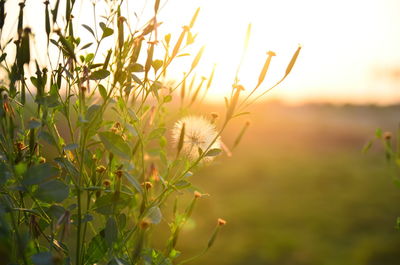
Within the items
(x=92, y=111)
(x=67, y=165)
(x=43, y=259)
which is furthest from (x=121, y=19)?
(x=43, y=259)

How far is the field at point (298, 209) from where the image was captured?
512 centimetres

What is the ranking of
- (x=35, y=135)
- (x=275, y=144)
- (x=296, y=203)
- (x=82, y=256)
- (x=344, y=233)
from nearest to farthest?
(x=35, y=135) → (x=82, y=256) → (x=344, y=233) → (x=296, y=203) → (x=275, y=144)

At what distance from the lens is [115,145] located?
0.72m

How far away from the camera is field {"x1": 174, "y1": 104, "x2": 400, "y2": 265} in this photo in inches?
202

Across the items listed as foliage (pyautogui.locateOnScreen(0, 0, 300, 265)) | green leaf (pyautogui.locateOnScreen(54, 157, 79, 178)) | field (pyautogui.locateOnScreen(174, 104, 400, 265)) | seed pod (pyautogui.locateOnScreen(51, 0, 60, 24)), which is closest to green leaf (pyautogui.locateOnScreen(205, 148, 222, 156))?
foliage (pyautogui.locateOnScreen(0, 0, 300, 265))

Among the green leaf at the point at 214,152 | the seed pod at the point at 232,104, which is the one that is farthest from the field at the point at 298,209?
the seed pod at the point at 232,104

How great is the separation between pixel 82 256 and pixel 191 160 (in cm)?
29

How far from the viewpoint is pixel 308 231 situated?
229 inches

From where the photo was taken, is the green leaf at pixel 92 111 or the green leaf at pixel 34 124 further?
the green leaf at pixel 92 111

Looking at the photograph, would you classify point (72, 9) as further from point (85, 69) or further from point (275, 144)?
point (275, 144)

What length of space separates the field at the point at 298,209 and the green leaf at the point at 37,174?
4.13 meters

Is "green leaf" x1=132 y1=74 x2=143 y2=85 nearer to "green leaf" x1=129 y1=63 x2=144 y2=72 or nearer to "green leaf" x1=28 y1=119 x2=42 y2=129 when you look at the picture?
"green leaf" x1=129 y1=63 x2=144 y2=72

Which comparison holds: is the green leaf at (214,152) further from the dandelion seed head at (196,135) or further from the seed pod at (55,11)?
the seed pod at (55,11)

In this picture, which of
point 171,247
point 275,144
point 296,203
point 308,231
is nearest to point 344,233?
point 308,231
